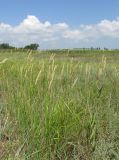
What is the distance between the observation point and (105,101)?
5.24 m

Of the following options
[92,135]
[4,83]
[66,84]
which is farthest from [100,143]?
[4,83]

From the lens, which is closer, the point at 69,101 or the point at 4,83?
the point at 69,101

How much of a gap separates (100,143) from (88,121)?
268 mm

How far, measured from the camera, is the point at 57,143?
4305 millimetres

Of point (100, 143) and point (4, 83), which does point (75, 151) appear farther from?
point (4, 83)

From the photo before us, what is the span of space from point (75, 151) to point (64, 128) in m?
0.26

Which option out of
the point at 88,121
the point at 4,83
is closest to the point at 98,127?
the point at 88,121

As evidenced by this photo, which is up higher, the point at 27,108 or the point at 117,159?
the point at 27,108

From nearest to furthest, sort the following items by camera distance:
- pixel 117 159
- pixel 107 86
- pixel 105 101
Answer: pixel 117 159 < pixel 105 101 < pixel 107 86

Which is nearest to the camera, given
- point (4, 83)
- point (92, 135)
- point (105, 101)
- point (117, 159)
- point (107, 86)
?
point (117, 159)

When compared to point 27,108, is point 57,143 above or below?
below

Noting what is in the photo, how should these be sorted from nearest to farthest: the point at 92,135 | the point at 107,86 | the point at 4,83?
the point at 92,135, the point at 107,86, the point at 4,83

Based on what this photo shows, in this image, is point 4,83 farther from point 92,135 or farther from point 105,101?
point 92,135

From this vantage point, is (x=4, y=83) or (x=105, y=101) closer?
(x=105, y=101)
